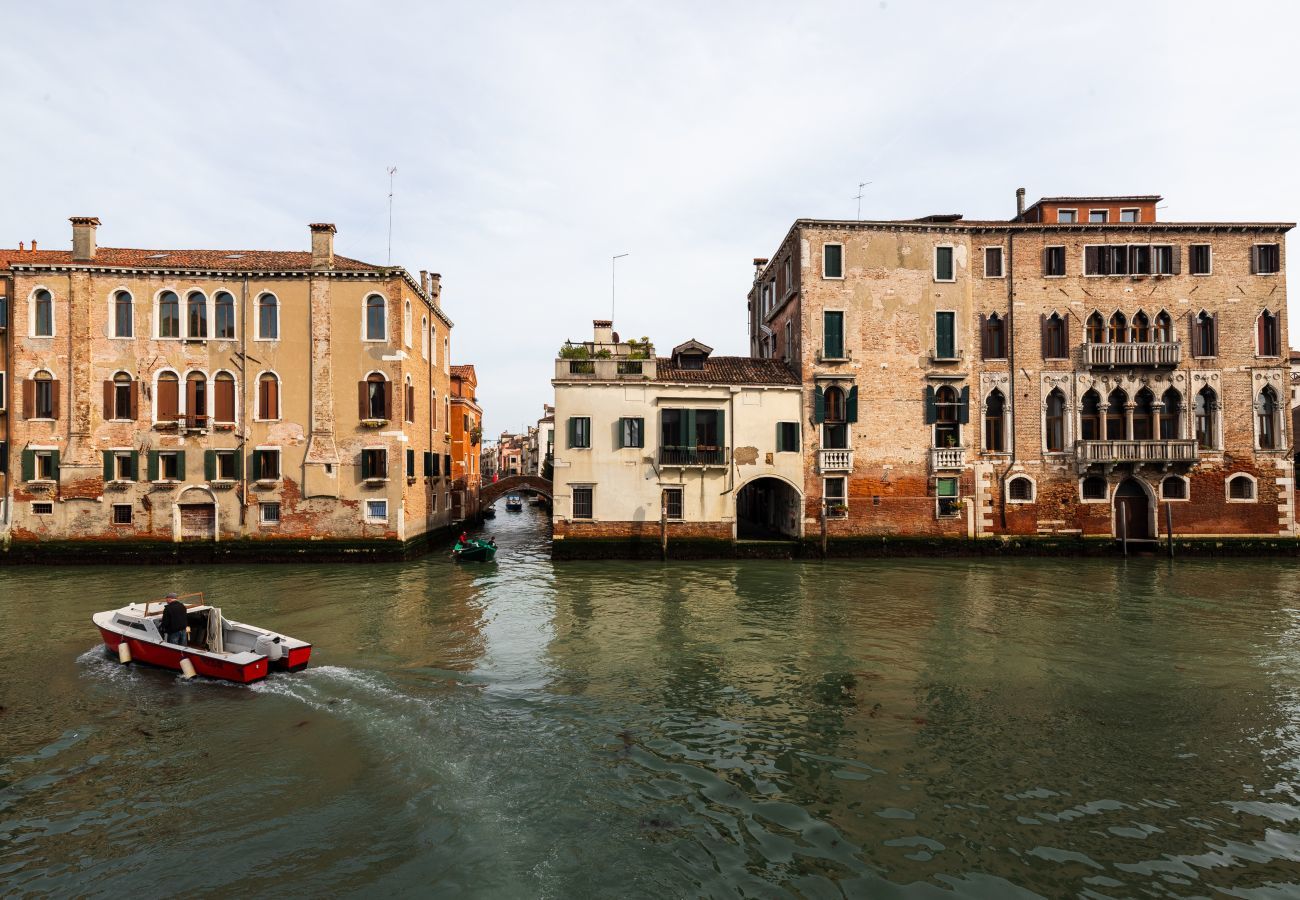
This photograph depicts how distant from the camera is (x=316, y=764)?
908cm

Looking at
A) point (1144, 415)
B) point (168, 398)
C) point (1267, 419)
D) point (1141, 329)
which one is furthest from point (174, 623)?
point (1267, 419)

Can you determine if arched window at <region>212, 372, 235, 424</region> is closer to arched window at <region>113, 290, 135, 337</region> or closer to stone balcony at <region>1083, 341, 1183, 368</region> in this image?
arched window at <region>113, 290, 135, 337</region>

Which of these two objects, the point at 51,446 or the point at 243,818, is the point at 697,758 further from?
the point at 51,446

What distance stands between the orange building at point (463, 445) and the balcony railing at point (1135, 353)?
33.5 meters

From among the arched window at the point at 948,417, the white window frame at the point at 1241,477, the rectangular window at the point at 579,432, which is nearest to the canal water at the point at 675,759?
the rectangular window at the point at 579,432

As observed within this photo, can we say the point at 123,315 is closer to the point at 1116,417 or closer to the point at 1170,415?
the point at 1116,417

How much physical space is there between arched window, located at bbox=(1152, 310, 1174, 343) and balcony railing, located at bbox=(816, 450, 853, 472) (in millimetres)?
14624

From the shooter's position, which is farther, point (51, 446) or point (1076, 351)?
point (1076, 351)

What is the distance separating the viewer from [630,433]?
27.7 meters

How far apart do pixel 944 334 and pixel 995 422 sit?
4.56m

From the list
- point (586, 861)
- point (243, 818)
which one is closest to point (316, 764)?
point (243, 818)

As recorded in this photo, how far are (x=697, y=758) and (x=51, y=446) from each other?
30.5 metres

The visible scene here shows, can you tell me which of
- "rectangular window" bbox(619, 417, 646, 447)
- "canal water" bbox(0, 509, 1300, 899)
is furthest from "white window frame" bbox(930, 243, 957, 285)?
"canal water" bbox(0, 509, 1300, 899)

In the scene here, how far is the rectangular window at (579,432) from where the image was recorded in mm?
27750
